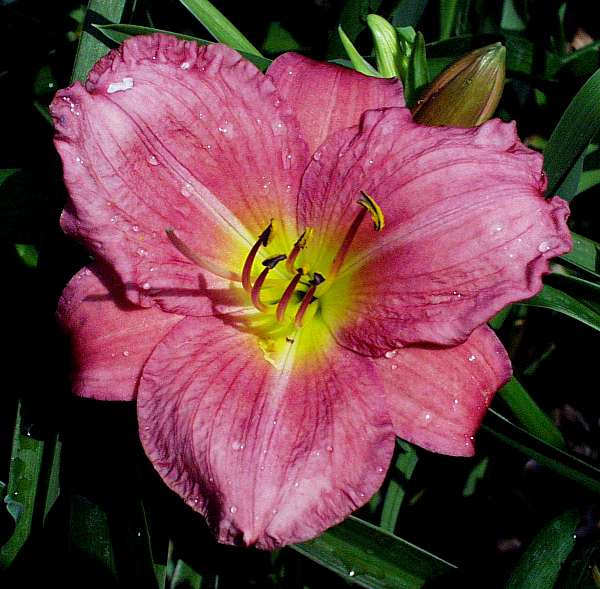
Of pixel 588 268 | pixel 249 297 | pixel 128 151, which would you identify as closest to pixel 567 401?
pixel 588 268

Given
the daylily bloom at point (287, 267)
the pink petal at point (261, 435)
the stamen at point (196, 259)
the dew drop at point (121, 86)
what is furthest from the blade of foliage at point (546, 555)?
the dew drop at point (121, 86)

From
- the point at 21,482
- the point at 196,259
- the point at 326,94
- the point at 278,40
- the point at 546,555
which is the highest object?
the point at 326,94

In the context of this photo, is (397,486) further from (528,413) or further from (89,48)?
(89,48)

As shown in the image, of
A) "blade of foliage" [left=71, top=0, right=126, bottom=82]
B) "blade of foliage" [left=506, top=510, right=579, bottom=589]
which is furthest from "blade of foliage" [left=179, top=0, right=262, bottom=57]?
"blade of foliage" [left=506, top=510, right=579, bottom=589]

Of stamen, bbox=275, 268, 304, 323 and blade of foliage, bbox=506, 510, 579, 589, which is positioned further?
blade of foliage, bbox=506, 510, 579, 589

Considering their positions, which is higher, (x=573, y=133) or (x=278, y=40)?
(x=573, y=133)

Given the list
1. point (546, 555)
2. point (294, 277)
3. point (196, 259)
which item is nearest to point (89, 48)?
point (196, 259)

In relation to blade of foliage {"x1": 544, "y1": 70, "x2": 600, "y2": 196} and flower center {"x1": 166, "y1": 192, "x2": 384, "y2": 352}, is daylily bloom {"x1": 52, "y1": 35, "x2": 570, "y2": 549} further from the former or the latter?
blade of foliage {"x1": 544, "y1": 70, "x2": 600, "y2": 196}
